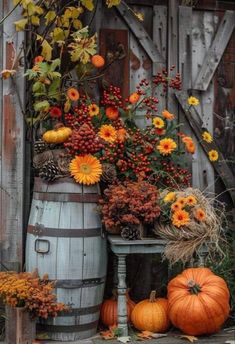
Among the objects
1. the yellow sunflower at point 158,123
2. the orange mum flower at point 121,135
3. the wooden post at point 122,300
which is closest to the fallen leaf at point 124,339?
the wooden post at point 122,300

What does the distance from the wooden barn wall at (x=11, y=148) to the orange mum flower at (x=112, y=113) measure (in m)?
0.76

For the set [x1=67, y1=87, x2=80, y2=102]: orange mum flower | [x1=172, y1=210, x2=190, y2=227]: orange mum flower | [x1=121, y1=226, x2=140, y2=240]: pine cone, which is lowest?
[x1=121, y1=226, x2=140, y2=240]: pine cone

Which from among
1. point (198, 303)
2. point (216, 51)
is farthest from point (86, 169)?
point (216, 51)

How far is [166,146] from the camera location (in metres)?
4.89

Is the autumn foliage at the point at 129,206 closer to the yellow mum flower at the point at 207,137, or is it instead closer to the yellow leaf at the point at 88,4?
the yellow mum flower at the point at 207,137

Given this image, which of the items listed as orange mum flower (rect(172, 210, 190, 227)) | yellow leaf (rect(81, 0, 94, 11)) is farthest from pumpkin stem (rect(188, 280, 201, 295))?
yellow leaf (rect(81, 0, 94, 11))

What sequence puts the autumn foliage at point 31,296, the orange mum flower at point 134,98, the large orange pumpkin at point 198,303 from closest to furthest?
1. the autumn foliage at point 31,296
2. the large orange pumpkin at point 198,303
3. the orange mum flower at point 134,98

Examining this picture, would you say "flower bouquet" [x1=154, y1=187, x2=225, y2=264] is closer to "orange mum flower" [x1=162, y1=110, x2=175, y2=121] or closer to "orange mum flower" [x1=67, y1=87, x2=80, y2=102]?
"orange mum flower" [x1=162, y1=110, x2=175, y2=121]

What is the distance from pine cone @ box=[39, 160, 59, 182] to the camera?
14.5 feet

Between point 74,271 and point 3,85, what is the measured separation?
1.65 metres

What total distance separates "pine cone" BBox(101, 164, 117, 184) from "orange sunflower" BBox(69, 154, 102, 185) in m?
0.14

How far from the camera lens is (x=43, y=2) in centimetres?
473

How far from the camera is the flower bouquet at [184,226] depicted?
446cm

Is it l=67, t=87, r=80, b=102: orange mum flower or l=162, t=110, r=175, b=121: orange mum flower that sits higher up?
l=67, t=87, r=80, b=102: orange mum flower
